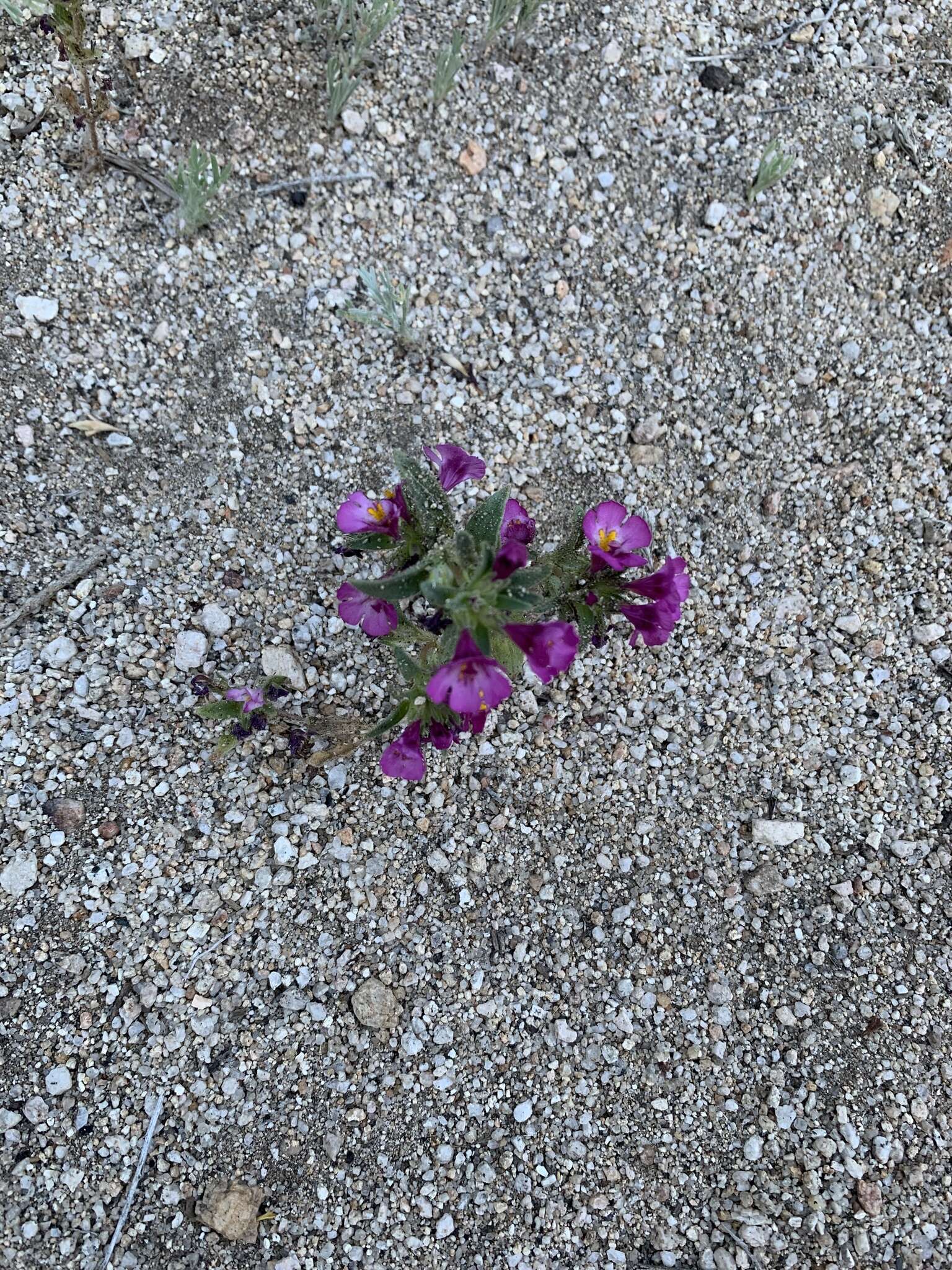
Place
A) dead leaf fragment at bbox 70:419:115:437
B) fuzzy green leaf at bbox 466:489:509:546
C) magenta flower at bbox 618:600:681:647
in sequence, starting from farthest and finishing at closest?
1. dead leaf fragment at bbox 70:419:115:437
2. magenta flower at bbox 618:600:681:647
3. fuzzy green leaf at bbox 466:489:509:546

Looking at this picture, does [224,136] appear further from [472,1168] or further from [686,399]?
[472,1168]

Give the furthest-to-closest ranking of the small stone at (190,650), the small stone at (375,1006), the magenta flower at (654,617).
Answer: the small stone at (190,650), the small stone at (375,1006), the magenta flower at (654,617)

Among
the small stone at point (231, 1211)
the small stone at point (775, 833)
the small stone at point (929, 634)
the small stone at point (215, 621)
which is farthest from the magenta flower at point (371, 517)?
the small stone at point (929, 634)

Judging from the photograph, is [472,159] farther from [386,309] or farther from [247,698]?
[247,698]

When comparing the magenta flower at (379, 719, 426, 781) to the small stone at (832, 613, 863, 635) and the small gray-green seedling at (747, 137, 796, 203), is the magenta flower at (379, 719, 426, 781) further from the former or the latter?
the small gray-green seedling at (747, 137, 796, 203)

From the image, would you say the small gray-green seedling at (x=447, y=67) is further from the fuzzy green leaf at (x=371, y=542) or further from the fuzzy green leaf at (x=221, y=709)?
the fuzzy green leaf at (x=221, y=709)

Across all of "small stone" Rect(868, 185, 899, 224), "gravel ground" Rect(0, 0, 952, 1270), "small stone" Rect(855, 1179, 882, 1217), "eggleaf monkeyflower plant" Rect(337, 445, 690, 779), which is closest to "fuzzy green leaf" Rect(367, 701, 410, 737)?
"eggleaf monkeyflower plant" Rect(337, 445, 690, 779)
